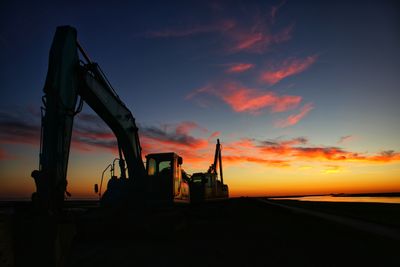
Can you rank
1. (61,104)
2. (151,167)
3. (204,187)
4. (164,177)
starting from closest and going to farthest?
(61,104), (164,177), (151,167), (204,187)

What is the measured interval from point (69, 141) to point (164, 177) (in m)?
6.92

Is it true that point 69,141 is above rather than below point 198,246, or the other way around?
above

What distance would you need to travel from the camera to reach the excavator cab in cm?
1439

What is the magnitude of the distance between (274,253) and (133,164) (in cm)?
681

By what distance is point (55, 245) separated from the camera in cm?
516

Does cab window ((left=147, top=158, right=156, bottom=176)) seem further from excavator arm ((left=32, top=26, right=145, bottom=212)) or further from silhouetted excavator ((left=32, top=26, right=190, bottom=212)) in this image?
excavator arm ((left=32, top=26, right=145, bottom=212))

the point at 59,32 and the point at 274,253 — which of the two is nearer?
the point at 59,32

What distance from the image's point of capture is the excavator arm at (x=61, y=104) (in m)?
7.28

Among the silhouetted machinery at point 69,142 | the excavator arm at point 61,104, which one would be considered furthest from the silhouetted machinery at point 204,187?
the excavator arm at point 61,104

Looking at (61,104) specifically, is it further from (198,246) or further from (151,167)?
(151,167)

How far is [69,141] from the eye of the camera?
833cm

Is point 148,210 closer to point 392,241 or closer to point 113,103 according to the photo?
point 113,103

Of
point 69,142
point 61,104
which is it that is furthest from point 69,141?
point 61,104

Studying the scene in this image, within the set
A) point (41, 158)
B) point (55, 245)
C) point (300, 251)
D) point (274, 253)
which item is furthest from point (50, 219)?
point (300, 251)
